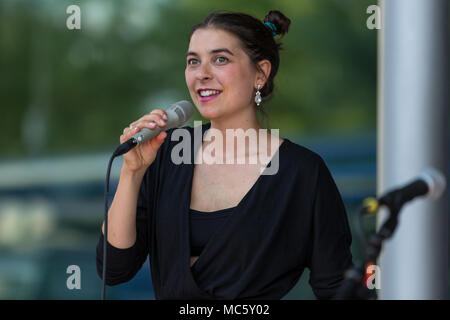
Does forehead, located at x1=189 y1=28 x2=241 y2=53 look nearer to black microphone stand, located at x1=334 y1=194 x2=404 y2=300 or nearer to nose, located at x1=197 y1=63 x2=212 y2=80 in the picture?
nose, located at x1=197 y1=63 x2=212 y2=80

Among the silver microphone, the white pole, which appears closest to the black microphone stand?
the white pole

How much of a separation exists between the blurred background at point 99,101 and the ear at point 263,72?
1.44 m

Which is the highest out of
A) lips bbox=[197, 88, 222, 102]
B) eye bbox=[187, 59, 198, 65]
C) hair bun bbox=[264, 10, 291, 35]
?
hair bun bbox=[264, 10, 291, 35]

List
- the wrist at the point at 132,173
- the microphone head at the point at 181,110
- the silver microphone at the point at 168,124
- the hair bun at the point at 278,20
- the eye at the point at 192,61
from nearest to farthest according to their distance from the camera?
the silver microphone at the point at 168,124, the microphone head at the point at 181,110, the wrist at the point at 132,173, the eye at the point at 192,61, the hair bun at the point at 278,20

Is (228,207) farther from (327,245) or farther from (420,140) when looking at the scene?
(420,140)

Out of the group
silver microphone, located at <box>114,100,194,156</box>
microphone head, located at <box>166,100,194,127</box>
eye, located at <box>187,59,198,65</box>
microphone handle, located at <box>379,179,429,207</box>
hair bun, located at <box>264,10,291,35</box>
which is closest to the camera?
microphone handle, located at <box>379,179,429,207</box>

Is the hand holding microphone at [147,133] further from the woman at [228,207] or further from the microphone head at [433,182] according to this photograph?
the microphone head at [433,182]

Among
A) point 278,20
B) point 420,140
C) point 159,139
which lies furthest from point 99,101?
point 420,140

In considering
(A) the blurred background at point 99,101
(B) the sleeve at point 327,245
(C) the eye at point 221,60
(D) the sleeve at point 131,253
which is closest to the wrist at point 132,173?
(D) the sleeve at point 131,253

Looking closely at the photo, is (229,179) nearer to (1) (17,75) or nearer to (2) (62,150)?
(2) (62,150)

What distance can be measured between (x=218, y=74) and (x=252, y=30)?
0.19 metres

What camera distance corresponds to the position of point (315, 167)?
189 centimetres

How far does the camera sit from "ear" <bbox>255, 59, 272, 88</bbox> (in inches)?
78.4

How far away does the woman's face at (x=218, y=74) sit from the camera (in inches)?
72.7
